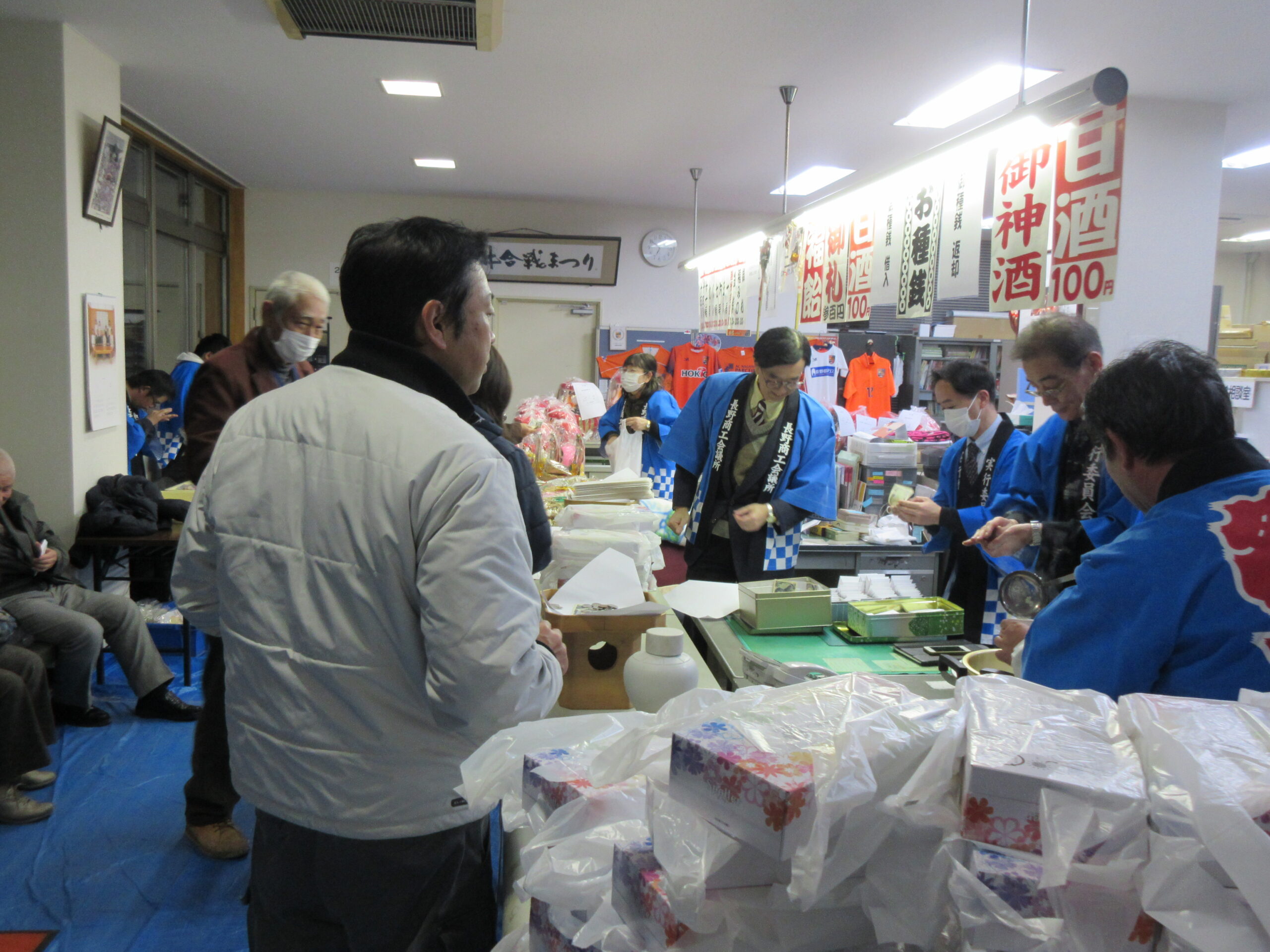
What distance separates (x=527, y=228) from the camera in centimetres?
827

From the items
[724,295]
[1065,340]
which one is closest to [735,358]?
[724,295]

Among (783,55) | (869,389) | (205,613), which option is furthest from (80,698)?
(869,389)

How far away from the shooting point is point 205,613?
1.34m

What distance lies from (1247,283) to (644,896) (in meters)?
12.1

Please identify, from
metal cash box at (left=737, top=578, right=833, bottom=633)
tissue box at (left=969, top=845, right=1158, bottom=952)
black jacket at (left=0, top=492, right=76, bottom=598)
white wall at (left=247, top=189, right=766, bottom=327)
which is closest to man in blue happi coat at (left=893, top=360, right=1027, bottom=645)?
metal cash box at (left=737, top=578, right=833, bottom=633)

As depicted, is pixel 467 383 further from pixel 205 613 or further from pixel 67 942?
pixel 67 942

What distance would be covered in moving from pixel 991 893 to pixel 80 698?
151 inches

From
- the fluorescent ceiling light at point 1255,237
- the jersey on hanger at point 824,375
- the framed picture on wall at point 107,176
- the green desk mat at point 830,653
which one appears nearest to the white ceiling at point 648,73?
the framed picture on wall at point 107,176

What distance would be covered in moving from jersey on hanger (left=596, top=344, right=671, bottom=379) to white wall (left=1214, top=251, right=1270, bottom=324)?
6.77 metres

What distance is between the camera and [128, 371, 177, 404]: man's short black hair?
523 centimetres

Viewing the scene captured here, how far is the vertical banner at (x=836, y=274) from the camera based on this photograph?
3838 mm

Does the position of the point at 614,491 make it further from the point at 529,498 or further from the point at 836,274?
the point at 836,274

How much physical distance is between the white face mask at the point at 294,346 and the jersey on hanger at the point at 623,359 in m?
5.67

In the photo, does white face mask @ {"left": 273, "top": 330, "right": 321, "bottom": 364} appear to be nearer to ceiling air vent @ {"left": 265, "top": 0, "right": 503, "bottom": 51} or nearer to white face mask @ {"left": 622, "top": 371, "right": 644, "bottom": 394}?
ceiling air vent @ {"left": 265, "top": 0, "right": 503, "bottom": 51}
